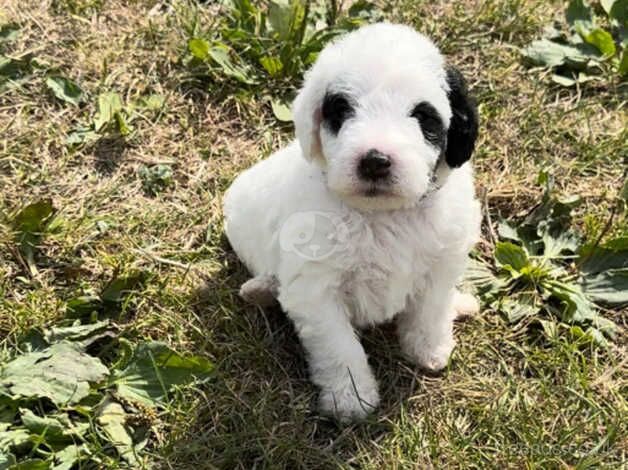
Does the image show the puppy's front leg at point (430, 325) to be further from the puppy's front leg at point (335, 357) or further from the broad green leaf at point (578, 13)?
the broad green leaf at point (578, 13)

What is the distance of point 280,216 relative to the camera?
4.02m

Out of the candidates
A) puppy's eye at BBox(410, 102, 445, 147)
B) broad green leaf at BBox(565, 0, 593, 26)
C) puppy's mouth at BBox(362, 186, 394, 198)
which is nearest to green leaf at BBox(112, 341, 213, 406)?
puppy's mouth at BBox(362, 186, 394, 198)

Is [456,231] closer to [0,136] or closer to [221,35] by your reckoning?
[221,35]

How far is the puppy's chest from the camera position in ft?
12.4

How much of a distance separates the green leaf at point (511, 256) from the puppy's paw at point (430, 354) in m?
0.71

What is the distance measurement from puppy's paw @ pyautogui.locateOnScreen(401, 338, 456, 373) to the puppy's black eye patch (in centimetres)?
133

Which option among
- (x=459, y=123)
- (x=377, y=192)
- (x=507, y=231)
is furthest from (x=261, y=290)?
(x=507, y=231)

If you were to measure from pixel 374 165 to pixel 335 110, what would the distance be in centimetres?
39

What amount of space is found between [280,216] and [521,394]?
152 cm

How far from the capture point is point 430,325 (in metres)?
4.23

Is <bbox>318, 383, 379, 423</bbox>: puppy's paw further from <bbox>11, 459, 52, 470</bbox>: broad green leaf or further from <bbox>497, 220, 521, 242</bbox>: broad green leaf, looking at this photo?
<bbox>497, 220, 521, 242</bbox>: broad green leaf

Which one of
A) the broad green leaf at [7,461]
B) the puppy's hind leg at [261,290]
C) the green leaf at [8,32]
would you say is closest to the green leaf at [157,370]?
the puppy's hind leg at [261,290]

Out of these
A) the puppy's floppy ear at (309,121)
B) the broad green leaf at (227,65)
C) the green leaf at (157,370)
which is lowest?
the green leaf at (157,370)

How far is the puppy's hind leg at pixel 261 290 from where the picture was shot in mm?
4407
